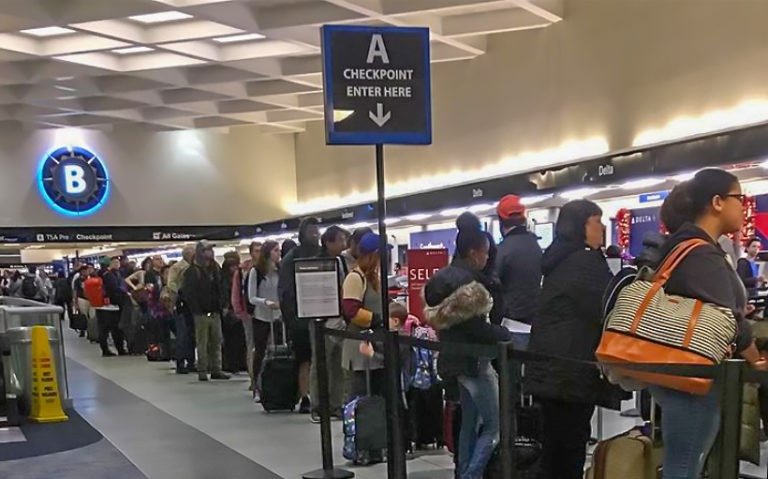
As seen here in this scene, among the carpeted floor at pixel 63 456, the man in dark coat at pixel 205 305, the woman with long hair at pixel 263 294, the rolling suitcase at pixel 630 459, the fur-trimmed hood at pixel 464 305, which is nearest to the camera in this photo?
the rolling suitcase at pixel 630 459

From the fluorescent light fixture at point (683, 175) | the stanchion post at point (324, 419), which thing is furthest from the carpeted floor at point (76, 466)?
the fluorescent light fixture at point (683, 175)

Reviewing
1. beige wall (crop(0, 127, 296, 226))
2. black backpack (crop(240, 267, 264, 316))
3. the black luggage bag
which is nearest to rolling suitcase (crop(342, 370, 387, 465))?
the black luggage bag

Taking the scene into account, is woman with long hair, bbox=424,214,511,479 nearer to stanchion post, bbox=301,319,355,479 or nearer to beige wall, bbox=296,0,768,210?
stanchion post, bbox=301,319,355,479

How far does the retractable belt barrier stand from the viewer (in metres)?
2.49

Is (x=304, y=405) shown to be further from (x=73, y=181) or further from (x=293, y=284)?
(x=73, y=181)

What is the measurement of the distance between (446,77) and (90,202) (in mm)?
13149

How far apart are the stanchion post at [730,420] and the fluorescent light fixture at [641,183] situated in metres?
7.86

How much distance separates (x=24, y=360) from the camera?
7.77m

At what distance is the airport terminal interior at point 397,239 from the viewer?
11.2ft

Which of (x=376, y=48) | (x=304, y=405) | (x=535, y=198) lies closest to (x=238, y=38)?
(x=535, y=198)

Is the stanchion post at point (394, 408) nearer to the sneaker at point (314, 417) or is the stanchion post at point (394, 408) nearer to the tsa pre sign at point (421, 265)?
the sneaker at point (314, 417)

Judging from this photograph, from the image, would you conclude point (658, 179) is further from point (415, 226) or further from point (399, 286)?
point (415, 226)

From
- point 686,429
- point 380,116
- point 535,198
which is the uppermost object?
point 380,116

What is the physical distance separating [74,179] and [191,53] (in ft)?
32.5
